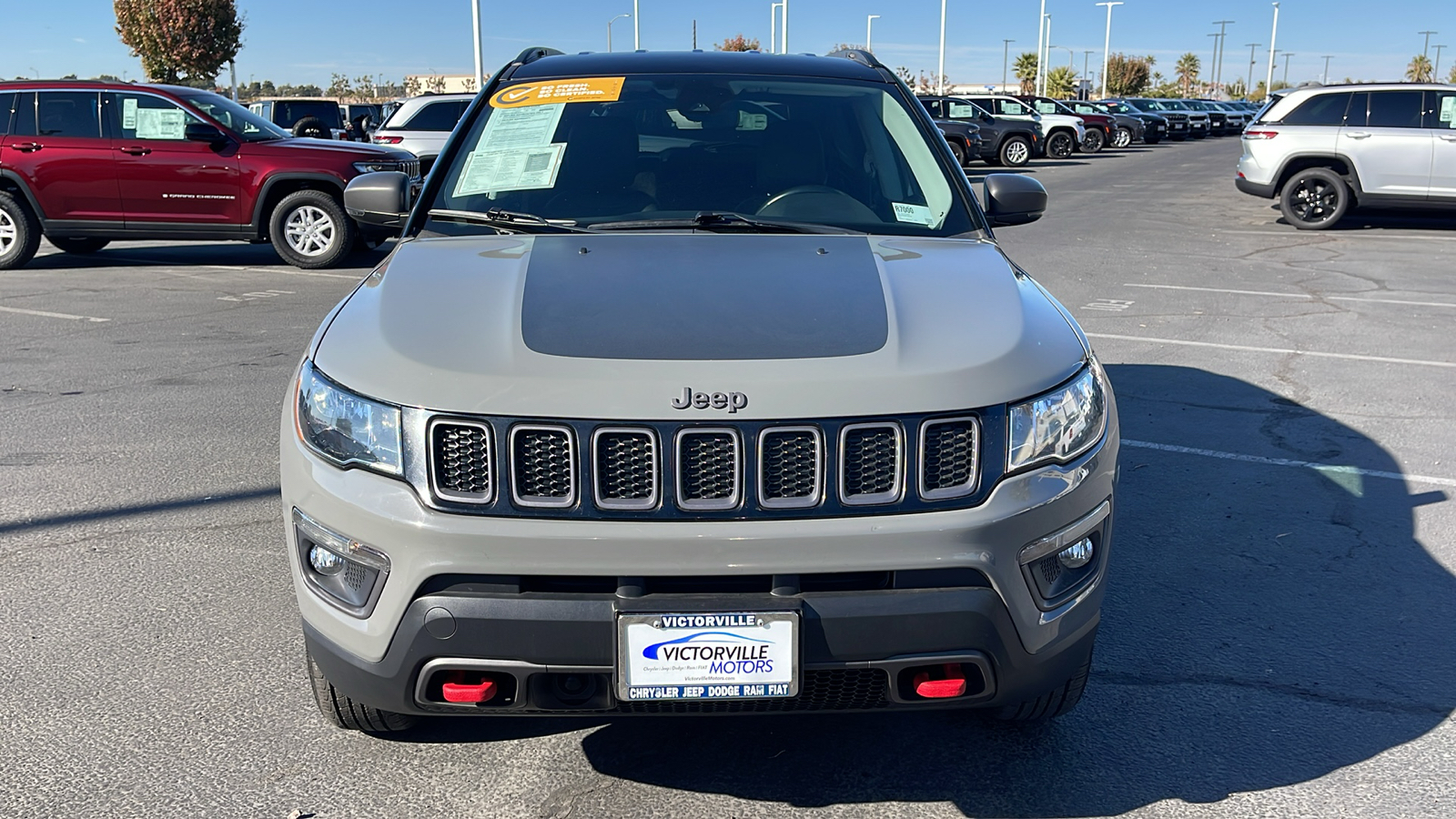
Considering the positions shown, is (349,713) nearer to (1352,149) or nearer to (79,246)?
(79,246)

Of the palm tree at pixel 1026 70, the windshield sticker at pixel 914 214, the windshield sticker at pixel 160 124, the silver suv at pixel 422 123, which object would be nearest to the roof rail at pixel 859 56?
the windshield sticker at pixel 914 214

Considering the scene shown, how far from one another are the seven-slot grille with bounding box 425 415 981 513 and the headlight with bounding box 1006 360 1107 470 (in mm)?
232

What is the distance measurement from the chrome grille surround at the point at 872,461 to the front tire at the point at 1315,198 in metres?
16.4

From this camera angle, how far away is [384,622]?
2.45m

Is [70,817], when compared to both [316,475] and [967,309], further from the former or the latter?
[967,309]

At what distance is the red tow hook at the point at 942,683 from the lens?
8.20ft

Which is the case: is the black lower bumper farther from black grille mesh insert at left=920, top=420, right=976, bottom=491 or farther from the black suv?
the black suv

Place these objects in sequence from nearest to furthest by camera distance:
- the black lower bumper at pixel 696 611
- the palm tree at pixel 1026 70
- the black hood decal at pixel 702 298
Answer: the black lower bumper at pixel 696 611, the black hood decal at pixel 702 298, the palm tree at pixel 1026 70

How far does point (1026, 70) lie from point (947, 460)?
329 feet

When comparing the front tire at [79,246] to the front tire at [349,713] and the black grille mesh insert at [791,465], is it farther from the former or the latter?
the black grille mesh insert at [791,465]

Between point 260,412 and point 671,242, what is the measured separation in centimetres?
372

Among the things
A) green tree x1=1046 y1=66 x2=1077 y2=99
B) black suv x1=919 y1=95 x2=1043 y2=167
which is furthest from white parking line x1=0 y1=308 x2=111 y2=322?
green tree x1=1046 y1=66 x2=1077 y2=99

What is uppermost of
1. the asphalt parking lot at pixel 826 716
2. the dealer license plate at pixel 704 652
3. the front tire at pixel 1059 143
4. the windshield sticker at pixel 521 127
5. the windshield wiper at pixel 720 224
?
the windshield sticker at pixel 521 127

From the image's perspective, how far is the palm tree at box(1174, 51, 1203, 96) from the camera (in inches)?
5408
